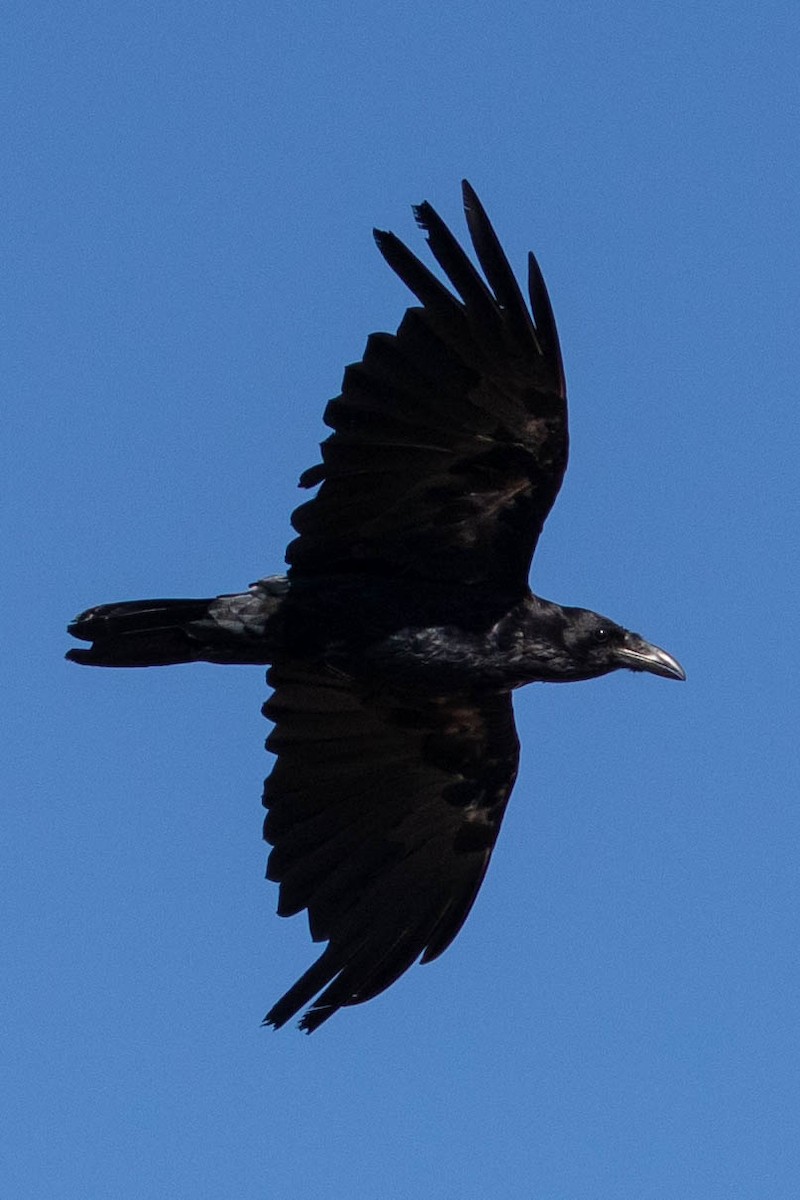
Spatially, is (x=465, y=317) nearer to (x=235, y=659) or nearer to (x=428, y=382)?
(x=428, y=382)

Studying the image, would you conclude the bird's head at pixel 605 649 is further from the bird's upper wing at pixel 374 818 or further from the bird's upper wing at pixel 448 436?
the bird's upper wing at pixel 374 818

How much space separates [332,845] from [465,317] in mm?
3576

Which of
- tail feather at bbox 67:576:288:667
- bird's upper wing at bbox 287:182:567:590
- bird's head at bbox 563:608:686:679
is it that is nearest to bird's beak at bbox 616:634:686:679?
bird's head at bbox 563:608:686:679

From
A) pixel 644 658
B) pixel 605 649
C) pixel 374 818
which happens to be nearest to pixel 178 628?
pixel 374 818

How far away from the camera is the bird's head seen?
13.2 meters

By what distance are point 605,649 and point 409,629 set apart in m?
1.14

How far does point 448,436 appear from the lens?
12711 millimetres

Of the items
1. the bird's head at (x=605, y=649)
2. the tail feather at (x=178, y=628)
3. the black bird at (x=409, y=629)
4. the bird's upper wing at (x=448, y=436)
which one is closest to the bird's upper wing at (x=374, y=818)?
the black bird at (x=409, y=629)

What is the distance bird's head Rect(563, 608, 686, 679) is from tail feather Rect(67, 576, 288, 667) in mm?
1626

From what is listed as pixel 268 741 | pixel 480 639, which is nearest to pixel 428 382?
pixel 480 639

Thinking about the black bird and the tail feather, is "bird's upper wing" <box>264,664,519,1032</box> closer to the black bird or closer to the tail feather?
the black bird

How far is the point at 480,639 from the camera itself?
13047 millimetres

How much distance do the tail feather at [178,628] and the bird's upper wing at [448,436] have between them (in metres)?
0.32

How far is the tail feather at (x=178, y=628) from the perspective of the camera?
12867mm
